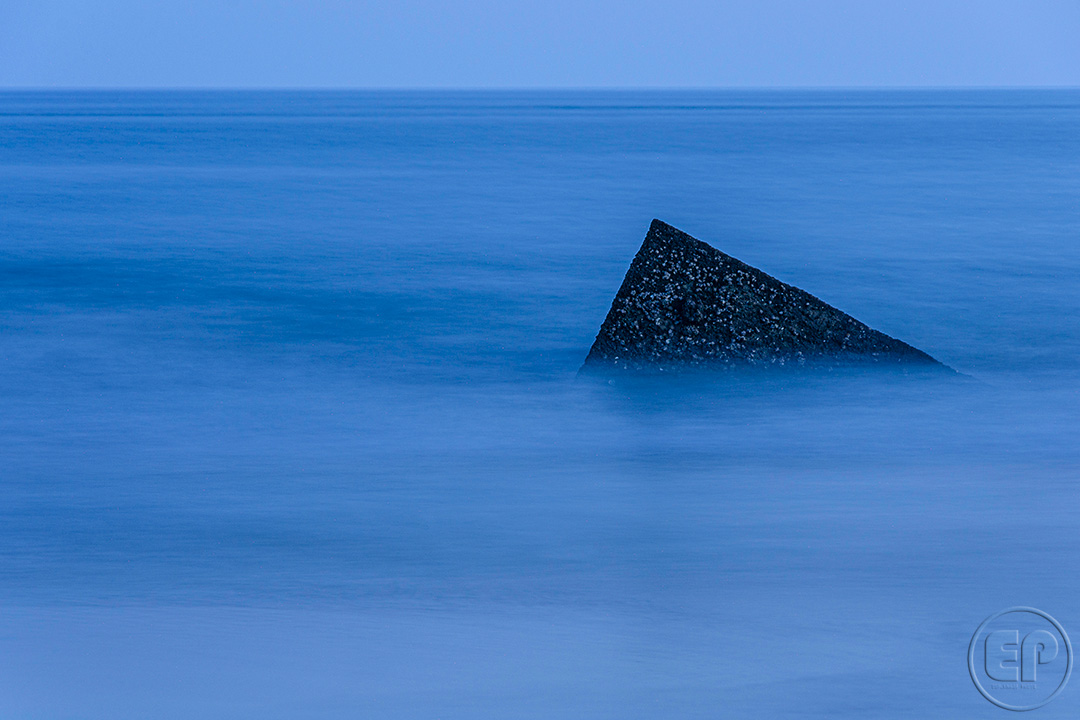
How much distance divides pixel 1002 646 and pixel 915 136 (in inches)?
1830

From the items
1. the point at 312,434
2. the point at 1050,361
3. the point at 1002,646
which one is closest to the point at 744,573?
the point at 1002,646

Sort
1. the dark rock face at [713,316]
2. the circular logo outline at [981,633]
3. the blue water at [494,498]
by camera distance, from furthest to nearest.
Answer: the dark rock face at [713,316]
the blue water at [494,498]
the circular logo outline at [981,633]

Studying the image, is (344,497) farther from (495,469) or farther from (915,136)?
(915,136)

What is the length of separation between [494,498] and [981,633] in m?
2.55

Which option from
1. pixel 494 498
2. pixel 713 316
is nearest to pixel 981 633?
pixel 494 498

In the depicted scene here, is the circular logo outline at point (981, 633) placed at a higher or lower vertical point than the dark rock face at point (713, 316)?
lower

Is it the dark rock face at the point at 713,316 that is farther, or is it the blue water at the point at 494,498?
the dark rock face at the point at 713,316

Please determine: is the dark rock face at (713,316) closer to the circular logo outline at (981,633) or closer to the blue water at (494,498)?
the blue water at (494,498)

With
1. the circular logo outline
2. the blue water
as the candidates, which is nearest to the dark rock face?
the blue water

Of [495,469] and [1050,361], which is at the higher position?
[1050,361]

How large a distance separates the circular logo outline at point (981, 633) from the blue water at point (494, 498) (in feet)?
0.16

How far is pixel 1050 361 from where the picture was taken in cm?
929

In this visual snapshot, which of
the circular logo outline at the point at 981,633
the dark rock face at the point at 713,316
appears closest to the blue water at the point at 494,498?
the circular logo outline at the point at 981,633

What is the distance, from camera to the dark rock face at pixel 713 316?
7.45m
